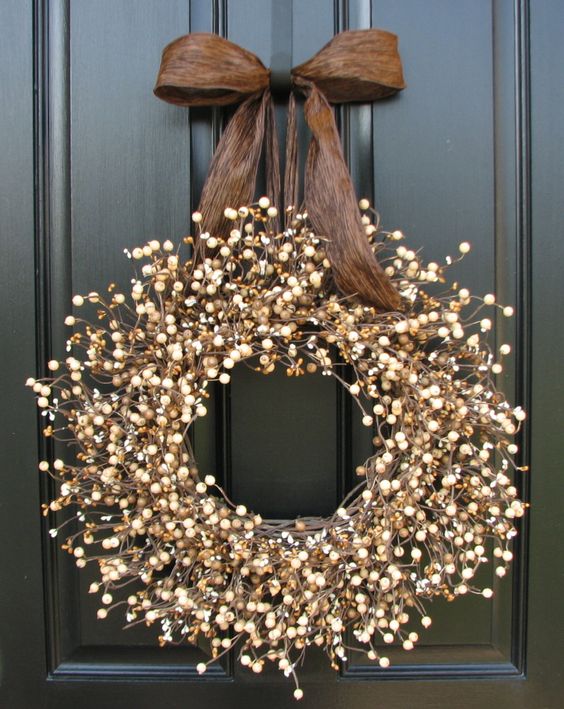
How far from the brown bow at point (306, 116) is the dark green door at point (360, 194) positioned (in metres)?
0.08

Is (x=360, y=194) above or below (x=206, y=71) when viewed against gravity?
below

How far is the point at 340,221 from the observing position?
66 cm

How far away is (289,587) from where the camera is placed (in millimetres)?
688

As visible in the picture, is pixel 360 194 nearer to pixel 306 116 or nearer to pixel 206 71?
pixel 306 116

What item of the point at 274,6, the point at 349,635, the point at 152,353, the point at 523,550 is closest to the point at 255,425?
the point at 152,353

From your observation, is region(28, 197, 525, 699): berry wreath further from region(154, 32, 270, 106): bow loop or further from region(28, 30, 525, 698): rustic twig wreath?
region(154, 32, 270, 106): bow loop

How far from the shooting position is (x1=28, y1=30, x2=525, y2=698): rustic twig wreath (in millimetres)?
663

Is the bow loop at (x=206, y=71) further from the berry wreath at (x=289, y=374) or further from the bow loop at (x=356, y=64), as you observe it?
the berry wreath at (x=289, y=374)

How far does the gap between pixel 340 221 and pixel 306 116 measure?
0.59ft

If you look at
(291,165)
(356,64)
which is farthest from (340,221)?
(356,64)

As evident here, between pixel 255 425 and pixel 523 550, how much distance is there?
1.53 ft

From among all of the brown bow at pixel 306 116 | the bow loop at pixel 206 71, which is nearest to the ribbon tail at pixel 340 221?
the brown bow at pixel 306 116

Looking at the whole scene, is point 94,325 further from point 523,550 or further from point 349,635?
point 523,550

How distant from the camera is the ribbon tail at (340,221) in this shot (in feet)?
2.13
